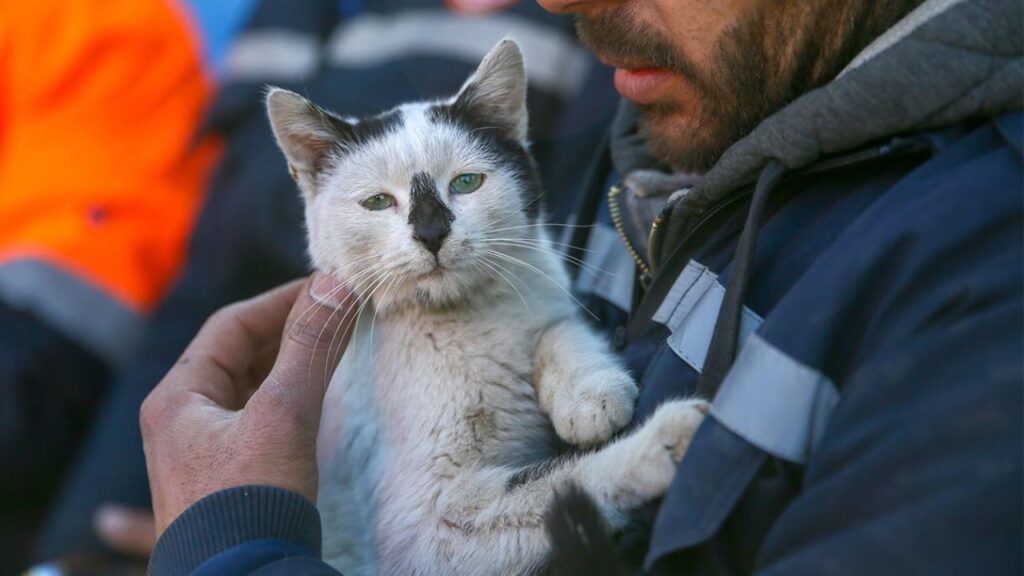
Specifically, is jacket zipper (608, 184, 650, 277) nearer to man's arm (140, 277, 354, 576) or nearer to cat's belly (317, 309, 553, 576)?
cat's belly (317, 309, 553, 576)

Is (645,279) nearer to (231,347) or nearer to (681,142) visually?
(681,142)

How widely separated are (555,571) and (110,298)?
7.75ft

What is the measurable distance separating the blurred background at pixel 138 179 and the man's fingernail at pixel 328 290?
3.36ft

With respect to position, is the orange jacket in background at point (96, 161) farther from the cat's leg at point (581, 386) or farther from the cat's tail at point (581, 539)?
the cat's tail at point (581, 539)

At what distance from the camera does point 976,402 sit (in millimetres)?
846

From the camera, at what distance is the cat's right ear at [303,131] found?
1.64m

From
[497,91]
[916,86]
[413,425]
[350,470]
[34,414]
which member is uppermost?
[916,86]

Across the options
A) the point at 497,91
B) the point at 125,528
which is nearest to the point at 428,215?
the point at 497,91

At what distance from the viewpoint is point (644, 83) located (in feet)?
4.70

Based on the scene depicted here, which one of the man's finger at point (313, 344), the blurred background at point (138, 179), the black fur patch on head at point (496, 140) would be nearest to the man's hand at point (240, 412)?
the man's finger at point (313, 344)

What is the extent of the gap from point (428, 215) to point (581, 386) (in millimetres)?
375

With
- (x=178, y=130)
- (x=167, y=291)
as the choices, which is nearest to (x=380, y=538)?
(x=167, y=291)

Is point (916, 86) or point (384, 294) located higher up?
point (916, 86)

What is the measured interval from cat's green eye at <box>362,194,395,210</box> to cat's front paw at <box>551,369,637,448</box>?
1.58ft
